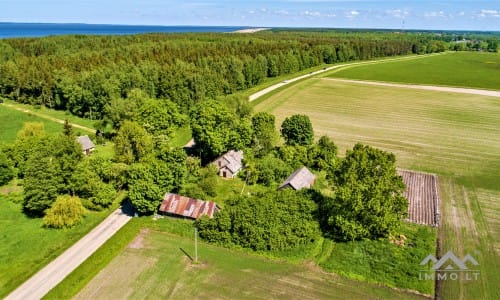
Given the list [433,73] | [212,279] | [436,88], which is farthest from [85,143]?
[433,73]

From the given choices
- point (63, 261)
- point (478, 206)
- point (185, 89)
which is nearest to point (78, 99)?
point (185, 89)

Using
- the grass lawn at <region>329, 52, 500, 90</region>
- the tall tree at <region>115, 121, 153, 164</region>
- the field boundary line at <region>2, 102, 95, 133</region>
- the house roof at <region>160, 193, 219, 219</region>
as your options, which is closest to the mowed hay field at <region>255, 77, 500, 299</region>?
the grass lawn at <region>329, 52, 500, 90</region>

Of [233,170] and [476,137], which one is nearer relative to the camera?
[233,170]

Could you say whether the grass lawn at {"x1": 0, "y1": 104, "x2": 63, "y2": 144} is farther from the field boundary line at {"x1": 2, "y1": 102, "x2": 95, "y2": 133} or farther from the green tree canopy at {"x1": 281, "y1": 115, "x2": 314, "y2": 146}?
the green tree canopy at {"x1": 281, "y1": 115, "x2": 314, "y2": 146}

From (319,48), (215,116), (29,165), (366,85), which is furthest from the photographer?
(319,48)

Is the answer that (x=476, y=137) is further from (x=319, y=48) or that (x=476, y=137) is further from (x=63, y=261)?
(x=319, y=48)

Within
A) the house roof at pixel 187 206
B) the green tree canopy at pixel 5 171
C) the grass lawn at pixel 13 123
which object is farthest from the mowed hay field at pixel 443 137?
the green tree canopy at pixel 5 171
